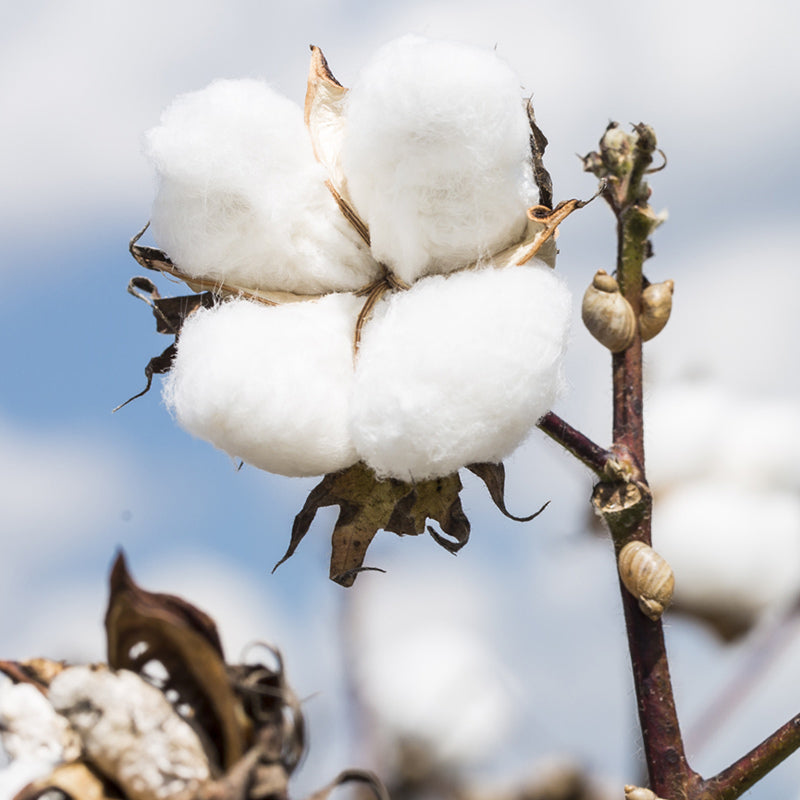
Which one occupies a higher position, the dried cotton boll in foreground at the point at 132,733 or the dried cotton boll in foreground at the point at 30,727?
the dried cotton boll in foreground at the point at 132,733

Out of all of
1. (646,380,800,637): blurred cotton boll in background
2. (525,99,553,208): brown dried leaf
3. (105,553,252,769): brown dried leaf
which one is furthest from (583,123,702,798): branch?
(105,553,252,769): brown dried leaf

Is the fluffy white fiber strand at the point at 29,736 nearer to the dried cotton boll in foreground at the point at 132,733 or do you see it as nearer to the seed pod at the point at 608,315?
the dried cotton boll in foreground at the point at 132,733

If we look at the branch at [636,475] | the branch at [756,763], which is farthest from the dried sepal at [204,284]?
the branch at [756,763]

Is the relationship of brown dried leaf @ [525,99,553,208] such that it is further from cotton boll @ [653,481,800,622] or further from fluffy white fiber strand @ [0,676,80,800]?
fluffy white fiber strand @ [0,676,80,800]

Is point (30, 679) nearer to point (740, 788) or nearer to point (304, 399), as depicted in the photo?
point (304, 399)

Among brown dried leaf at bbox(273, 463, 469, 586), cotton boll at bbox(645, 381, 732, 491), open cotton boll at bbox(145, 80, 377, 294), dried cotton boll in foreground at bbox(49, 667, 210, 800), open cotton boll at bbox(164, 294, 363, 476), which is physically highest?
open cotton boll at bbox(145, 80, 377, 294)

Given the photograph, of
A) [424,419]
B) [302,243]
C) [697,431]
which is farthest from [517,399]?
[697,431]

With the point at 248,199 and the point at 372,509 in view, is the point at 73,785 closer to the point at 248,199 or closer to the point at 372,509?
the point at 372,509
